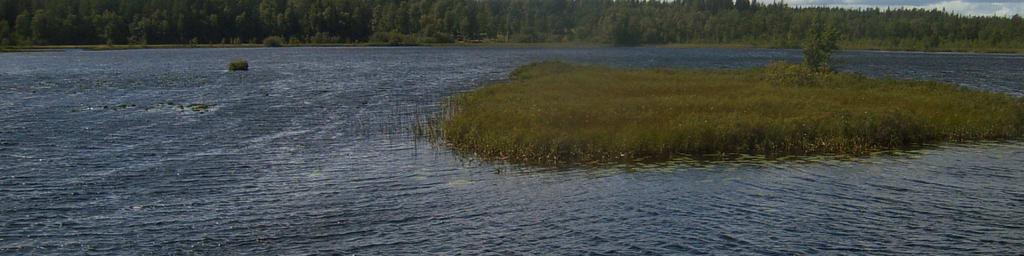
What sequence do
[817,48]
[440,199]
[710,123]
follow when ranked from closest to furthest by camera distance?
1. [440,199]
2. [710,123]
3. [817,48]

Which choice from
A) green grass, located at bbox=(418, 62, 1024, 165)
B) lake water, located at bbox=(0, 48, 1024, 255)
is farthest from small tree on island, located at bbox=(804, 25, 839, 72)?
lake water, located at bbox=(0, 48, 1024, 255)

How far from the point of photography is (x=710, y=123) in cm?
4619

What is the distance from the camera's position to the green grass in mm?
43438

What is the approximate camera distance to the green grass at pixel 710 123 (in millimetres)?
43438

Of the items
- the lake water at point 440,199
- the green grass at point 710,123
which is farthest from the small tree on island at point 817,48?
the lake water at point 440,199

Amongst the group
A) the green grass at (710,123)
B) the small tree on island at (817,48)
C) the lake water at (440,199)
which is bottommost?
the lake water at (440,199)

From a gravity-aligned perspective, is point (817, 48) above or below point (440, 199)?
above

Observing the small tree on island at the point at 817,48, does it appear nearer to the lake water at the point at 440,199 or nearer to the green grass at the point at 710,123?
the green grass at the point at 710,123

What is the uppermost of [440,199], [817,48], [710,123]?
[817,48]

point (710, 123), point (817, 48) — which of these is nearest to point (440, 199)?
point (710, 123)

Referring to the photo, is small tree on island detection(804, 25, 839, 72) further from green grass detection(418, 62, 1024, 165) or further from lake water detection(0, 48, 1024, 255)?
lake water detection(0, 48, 1024, 255)

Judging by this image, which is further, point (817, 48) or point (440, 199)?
point (817, 48)

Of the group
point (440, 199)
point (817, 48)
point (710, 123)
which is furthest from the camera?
point (817, 48)

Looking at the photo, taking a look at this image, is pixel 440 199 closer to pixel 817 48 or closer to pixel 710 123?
pixel 710 123
